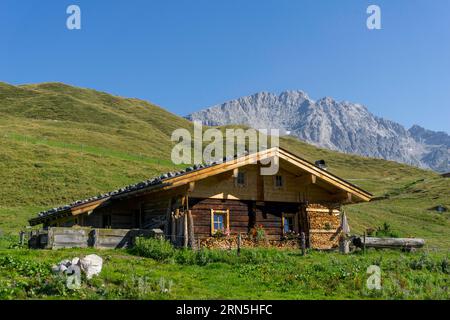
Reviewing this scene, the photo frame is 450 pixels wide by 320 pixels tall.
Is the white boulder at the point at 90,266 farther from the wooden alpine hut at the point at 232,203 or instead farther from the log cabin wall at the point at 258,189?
the log cabin wall at the point at 258,189

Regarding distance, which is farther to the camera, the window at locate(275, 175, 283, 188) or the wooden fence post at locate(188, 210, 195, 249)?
the window at locate(275, 175, 283, 188)

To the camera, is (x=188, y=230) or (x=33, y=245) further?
(x=188, y=230)

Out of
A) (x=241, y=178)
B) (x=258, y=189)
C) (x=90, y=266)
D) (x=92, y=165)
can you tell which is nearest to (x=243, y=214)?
(x=258, y=189)

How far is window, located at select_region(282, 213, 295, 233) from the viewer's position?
2959cm

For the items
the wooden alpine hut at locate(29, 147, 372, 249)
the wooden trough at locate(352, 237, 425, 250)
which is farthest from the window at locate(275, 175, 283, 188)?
the wooden trough at locate(352, 237, 425, 250)

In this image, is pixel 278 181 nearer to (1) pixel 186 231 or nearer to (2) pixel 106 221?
(1) pixel 186 231

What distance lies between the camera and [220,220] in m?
27.6

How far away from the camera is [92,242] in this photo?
22.9 m

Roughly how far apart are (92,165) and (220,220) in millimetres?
51996

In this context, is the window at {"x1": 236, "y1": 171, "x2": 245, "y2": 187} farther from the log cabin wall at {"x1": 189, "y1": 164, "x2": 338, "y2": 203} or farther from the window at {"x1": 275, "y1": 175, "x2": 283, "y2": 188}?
the window at {"x1": 275, "y1": 175, "x2": 283, "y2": 188}

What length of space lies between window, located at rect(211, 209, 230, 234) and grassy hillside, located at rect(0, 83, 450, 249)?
73.0ft

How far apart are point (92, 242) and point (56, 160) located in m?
55.7
